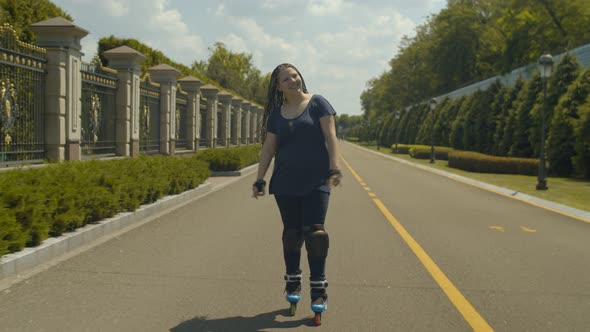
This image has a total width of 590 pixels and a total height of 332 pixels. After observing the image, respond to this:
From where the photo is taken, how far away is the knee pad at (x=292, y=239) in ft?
14.9

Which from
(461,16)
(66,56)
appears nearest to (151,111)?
(66,56)

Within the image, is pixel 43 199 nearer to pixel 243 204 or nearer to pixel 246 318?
pixel 246 318

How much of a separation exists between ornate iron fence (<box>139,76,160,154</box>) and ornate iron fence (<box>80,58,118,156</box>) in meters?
2.48

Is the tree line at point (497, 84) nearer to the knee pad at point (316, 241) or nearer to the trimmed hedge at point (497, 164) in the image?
the trimmed hedge at point (497, 164)

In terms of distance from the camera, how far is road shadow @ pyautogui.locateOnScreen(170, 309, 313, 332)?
4.27 m

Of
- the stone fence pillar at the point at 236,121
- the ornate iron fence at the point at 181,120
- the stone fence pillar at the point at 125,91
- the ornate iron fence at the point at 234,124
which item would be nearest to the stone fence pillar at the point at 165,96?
the ornate iron fence at the point at 181,120

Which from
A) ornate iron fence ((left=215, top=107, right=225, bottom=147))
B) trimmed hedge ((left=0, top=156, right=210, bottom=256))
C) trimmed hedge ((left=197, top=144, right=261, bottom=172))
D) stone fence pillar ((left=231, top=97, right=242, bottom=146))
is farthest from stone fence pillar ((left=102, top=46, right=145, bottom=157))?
stone fence pillar ((left=231, top=97, right=242, bottom=146))

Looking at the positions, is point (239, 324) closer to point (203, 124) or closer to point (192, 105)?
point (192, 105)

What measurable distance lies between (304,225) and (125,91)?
14.2 meters

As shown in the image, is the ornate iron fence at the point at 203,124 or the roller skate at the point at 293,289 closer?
the roller skate at the point at 293,289

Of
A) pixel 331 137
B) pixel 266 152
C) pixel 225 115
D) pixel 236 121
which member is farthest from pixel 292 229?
pixel 236 121

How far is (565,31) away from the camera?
5750 cm

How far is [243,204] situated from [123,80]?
23.0ft

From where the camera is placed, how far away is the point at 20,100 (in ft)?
39.4
